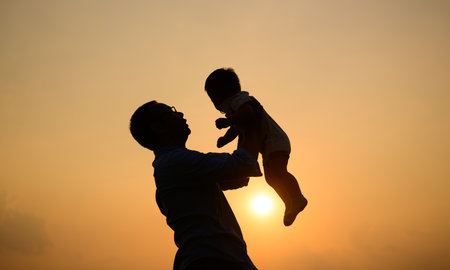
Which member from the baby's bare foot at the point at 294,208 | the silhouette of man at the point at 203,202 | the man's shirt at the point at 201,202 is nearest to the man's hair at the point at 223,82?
the silhouette of man at the point at 203,202

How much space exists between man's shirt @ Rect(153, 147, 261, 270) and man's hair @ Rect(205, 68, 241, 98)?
1.20m

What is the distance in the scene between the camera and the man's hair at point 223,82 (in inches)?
165

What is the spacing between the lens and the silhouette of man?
9.37 feet

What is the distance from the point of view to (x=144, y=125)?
3.47 meters

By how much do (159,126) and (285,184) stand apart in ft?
4.92

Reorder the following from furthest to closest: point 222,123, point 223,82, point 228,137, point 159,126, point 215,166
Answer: point 223,82 < point 228,137 < point 222,123 < point 159,126 < point 215,166

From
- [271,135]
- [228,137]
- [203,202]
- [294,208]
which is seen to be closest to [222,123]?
[228,137]

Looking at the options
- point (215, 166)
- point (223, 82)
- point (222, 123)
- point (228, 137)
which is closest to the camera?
point (215, 166)

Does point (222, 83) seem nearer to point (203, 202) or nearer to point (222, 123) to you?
point (222, 123)

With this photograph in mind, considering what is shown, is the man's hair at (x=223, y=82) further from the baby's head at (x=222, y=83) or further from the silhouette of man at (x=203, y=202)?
the silhouette of man at (x=203, y=202)

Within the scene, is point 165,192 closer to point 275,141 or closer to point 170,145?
point 170,145

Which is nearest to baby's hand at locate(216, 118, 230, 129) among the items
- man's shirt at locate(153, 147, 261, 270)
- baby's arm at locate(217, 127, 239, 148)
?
baby's arm at locate(217, 127, 239, 148)

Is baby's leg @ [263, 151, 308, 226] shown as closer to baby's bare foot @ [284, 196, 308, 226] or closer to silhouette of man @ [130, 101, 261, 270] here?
baby's bare foot @ [284, 196, 308, 226]

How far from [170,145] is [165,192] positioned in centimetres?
44
